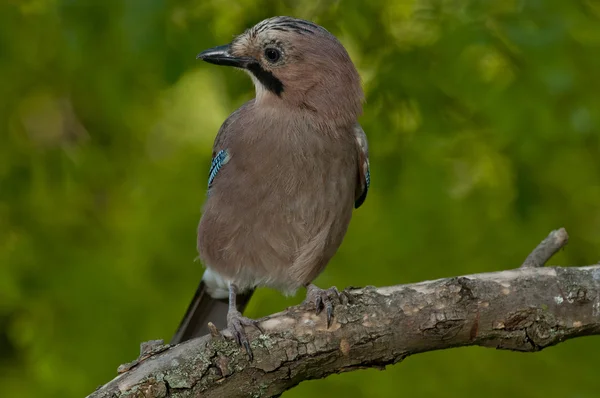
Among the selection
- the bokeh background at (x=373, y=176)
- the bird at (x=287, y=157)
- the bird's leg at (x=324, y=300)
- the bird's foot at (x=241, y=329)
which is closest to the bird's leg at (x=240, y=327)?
the bird's foot at (x=241, y=329)

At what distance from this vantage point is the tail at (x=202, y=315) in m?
4.05

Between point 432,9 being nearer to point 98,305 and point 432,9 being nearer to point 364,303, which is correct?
point 364,303

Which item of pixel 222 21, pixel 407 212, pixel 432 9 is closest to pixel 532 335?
pixel 407 212

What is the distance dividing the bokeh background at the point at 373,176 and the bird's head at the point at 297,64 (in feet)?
1.23

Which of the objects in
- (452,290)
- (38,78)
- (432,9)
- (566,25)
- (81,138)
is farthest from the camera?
(81,138)

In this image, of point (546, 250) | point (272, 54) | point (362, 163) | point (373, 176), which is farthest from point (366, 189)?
point (546, 250)

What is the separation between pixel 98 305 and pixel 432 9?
2152 mm

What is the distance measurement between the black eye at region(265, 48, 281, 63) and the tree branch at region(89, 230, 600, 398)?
106 centimetres

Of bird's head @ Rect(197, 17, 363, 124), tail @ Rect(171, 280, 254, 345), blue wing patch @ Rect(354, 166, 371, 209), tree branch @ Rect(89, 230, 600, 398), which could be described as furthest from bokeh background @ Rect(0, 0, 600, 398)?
tree branch @ Rect(89, 230, 600, 398)

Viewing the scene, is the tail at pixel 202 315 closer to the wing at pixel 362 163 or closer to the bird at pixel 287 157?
the bird at pixel 287 157

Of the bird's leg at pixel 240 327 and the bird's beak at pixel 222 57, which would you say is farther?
the bird's beak at pixel 222 57

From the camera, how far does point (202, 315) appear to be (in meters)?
4.11

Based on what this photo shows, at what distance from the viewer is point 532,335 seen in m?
3.15

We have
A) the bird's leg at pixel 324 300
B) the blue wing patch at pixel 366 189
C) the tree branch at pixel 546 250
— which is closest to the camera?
the bird's leg at pixel 324 300
